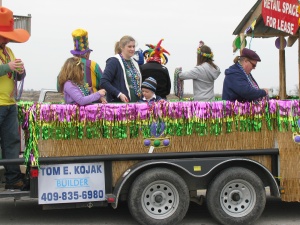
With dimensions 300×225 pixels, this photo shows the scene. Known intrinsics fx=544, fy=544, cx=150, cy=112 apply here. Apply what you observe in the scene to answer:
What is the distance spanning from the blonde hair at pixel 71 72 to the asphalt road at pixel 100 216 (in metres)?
1.46

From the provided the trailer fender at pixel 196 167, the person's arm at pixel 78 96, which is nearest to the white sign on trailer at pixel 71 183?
the trailer fender at pixel 196 167

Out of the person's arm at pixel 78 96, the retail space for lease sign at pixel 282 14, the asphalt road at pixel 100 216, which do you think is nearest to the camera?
the person's arm at pixel 78 96

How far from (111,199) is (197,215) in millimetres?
1358

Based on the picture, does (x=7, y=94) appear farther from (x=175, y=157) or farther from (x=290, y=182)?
(x=290, y=182)

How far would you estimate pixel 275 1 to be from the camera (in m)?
9.97

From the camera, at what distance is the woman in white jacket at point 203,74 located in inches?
283

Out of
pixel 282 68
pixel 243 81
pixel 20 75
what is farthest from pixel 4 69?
pixel 282 68

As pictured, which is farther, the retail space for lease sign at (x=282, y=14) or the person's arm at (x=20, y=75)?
the retail space for lease sign at (x=282, y=14)

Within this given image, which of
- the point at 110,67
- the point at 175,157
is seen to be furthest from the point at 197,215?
the point at 110,67

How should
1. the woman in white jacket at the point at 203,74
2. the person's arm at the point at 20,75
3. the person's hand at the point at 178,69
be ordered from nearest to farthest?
the person's arm at the point at 20,75 < the woman in white jacket at the point at 203,74 < the person's hand at the point at 178,69

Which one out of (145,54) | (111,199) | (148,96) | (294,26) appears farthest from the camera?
(294,26)

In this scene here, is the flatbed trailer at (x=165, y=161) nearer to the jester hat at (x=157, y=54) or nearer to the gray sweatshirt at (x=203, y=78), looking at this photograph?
the gray sweatshirt at (x=203, y=78)

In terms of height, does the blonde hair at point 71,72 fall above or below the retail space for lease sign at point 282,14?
below

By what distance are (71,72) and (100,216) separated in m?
1.86
